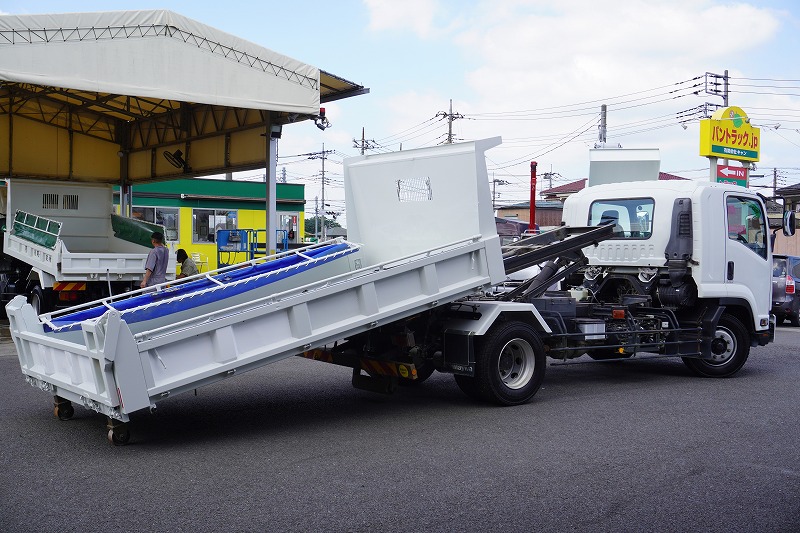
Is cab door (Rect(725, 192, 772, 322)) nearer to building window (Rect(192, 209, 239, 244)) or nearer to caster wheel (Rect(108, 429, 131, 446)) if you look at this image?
caster wheel (Rect(108, 429, 131, 446))

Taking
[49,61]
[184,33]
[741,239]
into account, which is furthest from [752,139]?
[49,61]

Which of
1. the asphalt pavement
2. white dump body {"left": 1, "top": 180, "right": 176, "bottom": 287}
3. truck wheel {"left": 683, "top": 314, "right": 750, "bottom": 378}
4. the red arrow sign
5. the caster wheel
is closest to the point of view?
the asphalt pavement

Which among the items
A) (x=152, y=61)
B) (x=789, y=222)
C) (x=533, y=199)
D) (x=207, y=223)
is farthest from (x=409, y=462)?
(x=207, y=223)

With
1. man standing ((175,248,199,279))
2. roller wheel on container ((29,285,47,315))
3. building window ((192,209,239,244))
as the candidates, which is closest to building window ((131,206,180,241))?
building window ((192,209,239,244))

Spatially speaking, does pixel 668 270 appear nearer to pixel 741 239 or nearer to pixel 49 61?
pixel 741 239

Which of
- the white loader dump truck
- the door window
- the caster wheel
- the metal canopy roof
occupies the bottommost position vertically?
the caster wheel

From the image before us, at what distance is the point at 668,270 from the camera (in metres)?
10.4

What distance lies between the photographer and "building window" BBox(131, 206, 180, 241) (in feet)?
94.3

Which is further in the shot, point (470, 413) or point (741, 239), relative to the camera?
point (741, 239)

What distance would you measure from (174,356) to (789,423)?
596 centimetres

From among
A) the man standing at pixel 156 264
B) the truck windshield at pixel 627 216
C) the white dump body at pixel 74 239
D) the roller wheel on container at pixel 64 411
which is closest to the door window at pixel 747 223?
the truck windshield at pixel 627 216

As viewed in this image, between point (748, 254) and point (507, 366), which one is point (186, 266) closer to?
point (507, 366)

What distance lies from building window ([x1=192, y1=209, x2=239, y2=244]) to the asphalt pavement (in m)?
20.6

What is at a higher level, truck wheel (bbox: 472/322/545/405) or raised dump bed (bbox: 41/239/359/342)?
raised dump bed (bbox: 41/239/359/342)
